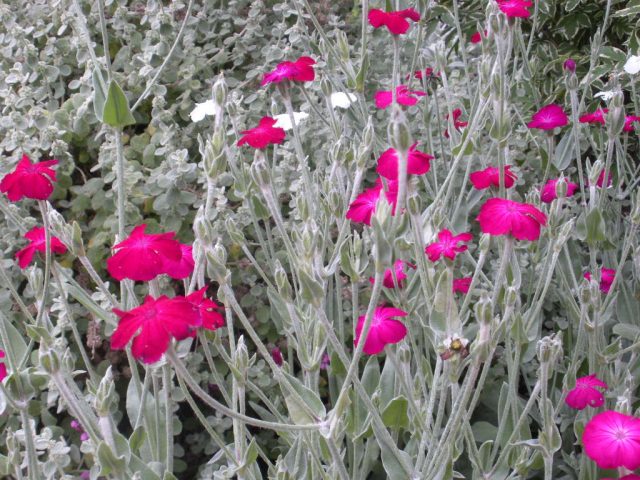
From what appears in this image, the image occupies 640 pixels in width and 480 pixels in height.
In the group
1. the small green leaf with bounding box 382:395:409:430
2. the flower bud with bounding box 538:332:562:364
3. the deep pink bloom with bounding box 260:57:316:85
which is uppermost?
the deep pink bloom with bounding box 260:57:316:85

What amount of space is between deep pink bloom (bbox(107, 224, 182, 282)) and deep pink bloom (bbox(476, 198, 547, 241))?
1.07ft

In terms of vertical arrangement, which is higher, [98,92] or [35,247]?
[98,92]

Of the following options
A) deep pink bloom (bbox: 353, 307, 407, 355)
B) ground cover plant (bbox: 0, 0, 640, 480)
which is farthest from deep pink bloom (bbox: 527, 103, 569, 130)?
deep pink bloom (bbox: 353, 307, 407, 355)

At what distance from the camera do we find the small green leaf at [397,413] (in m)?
0.93

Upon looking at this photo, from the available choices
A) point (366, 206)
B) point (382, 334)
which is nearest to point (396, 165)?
point (366, 206)

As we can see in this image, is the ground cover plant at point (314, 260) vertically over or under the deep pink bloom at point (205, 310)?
under

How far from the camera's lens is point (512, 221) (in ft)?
2.54

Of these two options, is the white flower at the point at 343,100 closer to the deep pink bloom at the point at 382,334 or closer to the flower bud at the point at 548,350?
the deep pink bloom at the point at 382,334

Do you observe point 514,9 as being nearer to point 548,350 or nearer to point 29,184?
point 548,350

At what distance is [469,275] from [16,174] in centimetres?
81

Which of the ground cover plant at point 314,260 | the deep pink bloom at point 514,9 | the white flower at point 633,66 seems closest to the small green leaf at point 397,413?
the ground cover plant at point 314,260

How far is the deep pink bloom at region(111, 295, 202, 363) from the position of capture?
1.92 feet

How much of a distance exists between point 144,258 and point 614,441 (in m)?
0.55

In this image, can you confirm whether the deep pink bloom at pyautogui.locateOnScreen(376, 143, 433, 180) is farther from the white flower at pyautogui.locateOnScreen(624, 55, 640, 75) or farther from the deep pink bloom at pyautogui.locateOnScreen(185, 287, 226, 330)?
the white flower at pyautogui.locateOnScreen(624, 55, 640, 75)
